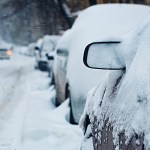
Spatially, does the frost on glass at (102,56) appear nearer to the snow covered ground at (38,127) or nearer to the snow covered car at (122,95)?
the snow covered car at (122,95)

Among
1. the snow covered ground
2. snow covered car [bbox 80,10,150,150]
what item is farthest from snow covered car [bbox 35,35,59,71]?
A: snow covered car [bbox 80,10,150,150]

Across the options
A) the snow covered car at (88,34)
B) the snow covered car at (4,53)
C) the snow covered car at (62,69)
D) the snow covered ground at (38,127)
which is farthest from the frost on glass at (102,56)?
the snow covered car at (4,53)

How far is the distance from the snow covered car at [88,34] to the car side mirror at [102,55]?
10.4ft

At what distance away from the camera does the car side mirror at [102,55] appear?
9.92ft

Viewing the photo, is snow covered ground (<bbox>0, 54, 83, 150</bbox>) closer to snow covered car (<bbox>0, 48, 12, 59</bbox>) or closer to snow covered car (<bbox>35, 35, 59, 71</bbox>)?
snow covered car (<bbox>35, 35, 59, 71</bbox>)

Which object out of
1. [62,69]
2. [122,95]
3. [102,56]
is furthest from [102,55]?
[62,69]

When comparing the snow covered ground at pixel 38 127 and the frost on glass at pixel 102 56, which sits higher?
the frost on glass at pixel 102 56

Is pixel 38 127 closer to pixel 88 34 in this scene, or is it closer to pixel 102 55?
pixel 88 34

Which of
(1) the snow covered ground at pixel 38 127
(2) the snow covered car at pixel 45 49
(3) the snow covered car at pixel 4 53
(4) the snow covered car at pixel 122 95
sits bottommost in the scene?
(3) the snow covered car at pixel 4 53

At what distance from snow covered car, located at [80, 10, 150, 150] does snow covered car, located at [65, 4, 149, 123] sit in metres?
2.81

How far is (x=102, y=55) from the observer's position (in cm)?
311

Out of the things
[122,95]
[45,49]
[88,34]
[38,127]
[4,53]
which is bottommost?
[4,53]

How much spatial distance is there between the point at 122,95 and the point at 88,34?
15.8 feet

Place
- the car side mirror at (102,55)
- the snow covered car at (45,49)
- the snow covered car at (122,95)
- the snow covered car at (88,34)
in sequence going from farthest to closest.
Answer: the snow covered car at (45,49), the snow covered car at (88,34), the car side mirror at (102,55), the snow covered car at (122,95)
